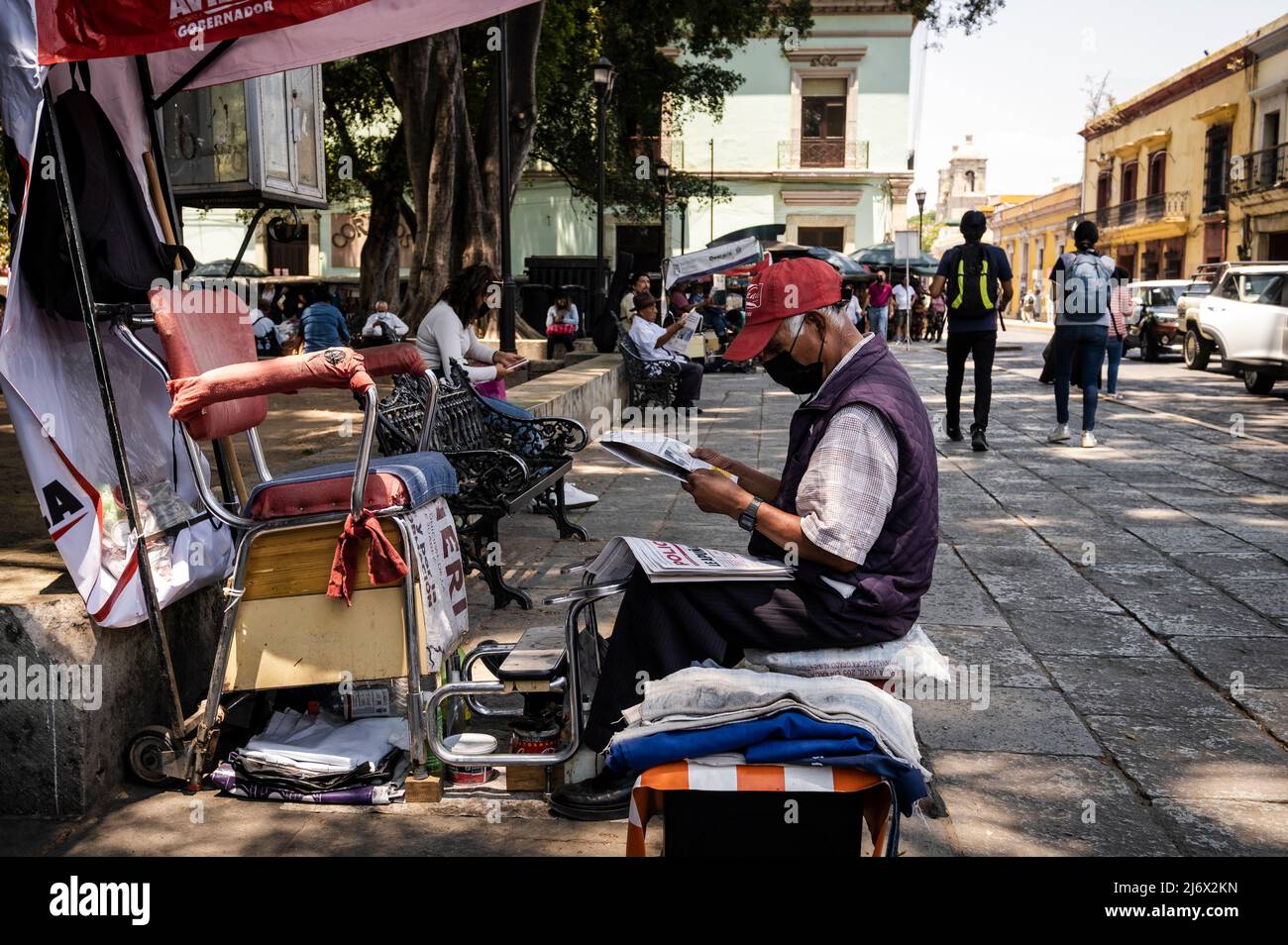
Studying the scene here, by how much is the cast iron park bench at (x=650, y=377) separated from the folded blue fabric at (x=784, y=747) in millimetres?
10575

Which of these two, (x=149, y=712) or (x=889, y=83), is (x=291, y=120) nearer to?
(x=149, y=712)

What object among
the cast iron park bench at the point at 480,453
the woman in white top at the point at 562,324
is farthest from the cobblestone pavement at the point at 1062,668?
the woman in white top at the point at 562,324

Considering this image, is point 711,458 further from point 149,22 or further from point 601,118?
point 601,118

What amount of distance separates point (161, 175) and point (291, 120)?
1.46m

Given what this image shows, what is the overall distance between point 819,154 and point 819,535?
37.6m

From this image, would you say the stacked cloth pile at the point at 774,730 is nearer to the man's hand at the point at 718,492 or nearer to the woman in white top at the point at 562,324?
the man's hand at the point at 718,492

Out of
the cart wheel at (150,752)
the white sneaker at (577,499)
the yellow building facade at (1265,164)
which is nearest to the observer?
the cart wheel at (150,752)

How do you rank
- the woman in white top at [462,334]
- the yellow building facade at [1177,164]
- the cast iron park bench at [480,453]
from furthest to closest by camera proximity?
the yellow building facade at [1177,164] → the woman in white top at [462,334] → the cast iron park bench at [480,453]

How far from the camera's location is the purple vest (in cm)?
285

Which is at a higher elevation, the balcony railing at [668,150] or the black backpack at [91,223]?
the balcony railing at [668,150]

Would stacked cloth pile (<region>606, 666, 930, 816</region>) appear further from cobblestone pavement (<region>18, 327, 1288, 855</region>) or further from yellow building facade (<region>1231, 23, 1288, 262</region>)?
yellow building facade (<region>1231, 23, 1288, 262</region>)

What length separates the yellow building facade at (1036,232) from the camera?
182 ft

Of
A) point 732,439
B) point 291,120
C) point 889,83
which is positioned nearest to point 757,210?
point 889,83

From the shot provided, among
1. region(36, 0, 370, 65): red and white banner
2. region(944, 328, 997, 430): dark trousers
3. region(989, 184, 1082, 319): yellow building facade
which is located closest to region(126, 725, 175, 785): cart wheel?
region(36, 0, 370, 65): red and white banner
